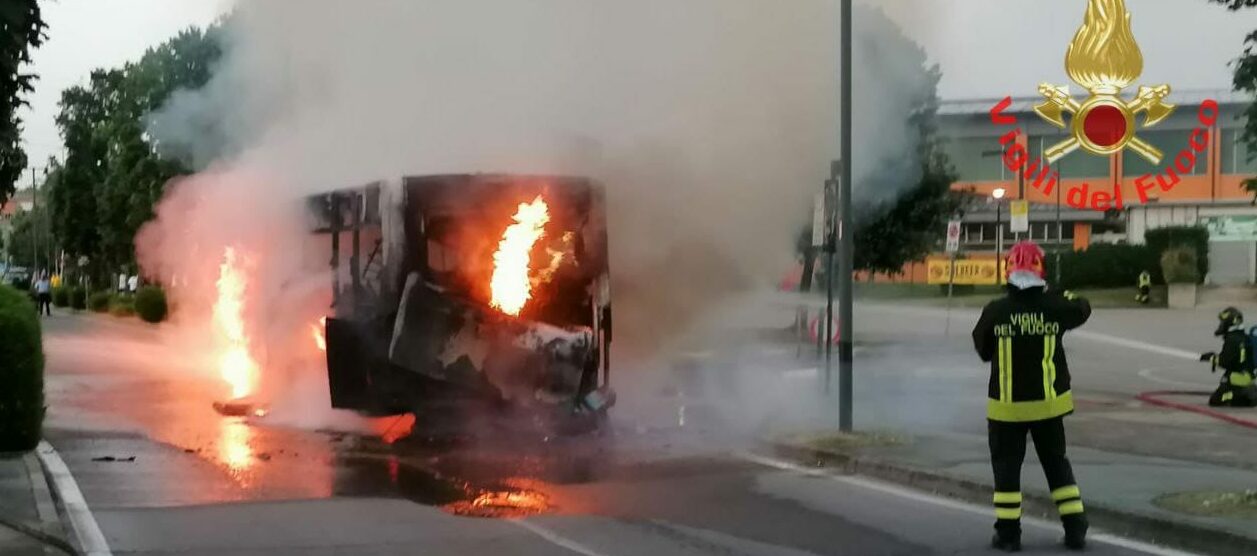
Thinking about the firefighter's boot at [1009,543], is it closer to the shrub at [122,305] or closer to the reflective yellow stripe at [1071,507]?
the reflective yellow stripe at [1071,507]

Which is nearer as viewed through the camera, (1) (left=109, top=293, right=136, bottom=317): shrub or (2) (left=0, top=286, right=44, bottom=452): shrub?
(2) (left=0, top=286, right=44, bottom=452): shrub

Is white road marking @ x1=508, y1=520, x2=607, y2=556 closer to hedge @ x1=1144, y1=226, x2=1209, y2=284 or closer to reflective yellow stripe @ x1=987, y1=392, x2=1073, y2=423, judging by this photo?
reflective yellow stripe @ x1=987, y1=392, x2=1073, y2=423

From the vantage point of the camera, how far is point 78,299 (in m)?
48.0

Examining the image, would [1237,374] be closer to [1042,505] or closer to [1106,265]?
[1042,505]

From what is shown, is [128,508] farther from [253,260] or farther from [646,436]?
[253,260]

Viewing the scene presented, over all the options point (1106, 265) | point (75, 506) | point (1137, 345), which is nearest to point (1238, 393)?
point (75, 506)

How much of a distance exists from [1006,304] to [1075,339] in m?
20.9

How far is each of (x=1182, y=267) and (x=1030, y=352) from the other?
3353 centimetres

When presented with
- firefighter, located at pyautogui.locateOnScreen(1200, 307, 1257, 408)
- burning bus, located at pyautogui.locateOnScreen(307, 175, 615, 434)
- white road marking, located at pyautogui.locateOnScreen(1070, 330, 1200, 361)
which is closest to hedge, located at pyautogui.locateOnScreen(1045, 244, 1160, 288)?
white road marking, located at pyautogui.locateOnScreen(1070, 330, 1200, 361)

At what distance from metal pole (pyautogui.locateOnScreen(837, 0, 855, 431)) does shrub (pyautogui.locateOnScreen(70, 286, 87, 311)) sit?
42.1 metres

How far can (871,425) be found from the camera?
11742 millimetres

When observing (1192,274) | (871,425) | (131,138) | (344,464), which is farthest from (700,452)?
(1192,274)

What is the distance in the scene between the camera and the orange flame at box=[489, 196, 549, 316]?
440 inches

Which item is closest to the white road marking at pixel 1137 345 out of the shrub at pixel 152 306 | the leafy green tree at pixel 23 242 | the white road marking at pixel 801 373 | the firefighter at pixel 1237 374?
the firefighter at pixel 1237 374
